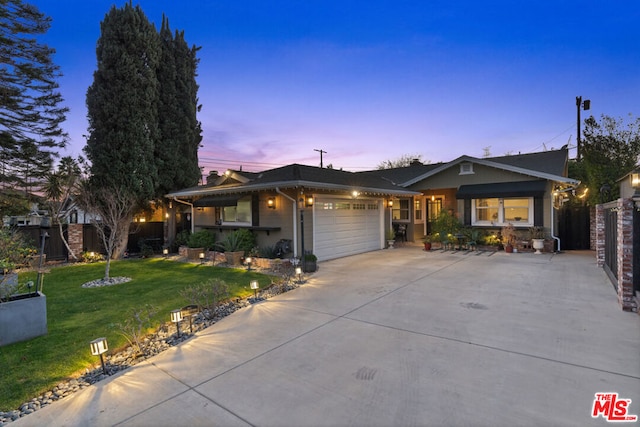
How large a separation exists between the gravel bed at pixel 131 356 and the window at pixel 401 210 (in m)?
10.8

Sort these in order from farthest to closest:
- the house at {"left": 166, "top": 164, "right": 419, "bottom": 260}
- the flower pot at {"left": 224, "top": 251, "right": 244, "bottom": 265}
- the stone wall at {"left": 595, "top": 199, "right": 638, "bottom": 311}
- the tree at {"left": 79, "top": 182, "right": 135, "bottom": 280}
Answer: the tree at {"left": 79, "top": 182, "right": 135, "bottom": 280}, the flower pot at {"left": 224, "top": 251, "right": 244, "bottom": 265}, the house at {"left": 166, "top": 164, "right": 419, "bottom": 260}, the stone wall at {"left": 595, "top": 199, "right": 638, "bottom": 311}

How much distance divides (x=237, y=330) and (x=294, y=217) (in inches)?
219

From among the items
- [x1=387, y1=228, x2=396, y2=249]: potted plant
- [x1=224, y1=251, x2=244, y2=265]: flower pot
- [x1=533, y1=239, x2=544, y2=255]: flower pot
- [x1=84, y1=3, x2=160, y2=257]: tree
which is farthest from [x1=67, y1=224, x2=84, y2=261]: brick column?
[x1=533, y1=239, x2=544, y2=255]: flower pot

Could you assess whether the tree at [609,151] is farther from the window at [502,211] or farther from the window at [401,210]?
the window at [401,210]

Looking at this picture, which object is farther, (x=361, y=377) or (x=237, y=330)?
(x=237, y=330)

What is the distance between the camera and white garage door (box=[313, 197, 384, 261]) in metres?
10.5

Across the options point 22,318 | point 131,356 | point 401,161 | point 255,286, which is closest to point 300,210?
point 255,286

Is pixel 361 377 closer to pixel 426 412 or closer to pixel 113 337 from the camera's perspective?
pixel 426 412

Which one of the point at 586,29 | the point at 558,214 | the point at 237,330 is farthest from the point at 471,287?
the point at 586,29

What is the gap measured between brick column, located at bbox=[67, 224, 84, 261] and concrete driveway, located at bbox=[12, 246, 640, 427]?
413 inches

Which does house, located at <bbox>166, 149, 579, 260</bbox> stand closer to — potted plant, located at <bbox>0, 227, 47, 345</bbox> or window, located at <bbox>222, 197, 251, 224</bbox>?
window, located at <bbox>222, 197, 251, 224</bbox>

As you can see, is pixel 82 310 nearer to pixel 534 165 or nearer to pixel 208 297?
pixel 208 297

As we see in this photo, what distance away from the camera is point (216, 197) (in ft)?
39.0

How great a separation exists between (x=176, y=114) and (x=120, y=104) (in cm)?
244
